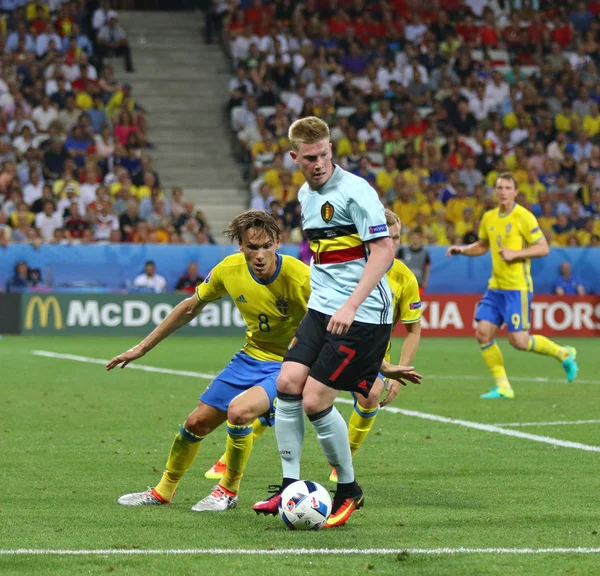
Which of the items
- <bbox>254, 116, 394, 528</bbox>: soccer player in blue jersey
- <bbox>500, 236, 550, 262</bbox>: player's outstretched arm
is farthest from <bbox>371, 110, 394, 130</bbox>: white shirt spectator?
<bbox>254, 116, 394, 528</bbox>: soccer player in blue jersey

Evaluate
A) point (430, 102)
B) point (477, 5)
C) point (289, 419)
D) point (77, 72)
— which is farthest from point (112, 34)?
point (289, 419)

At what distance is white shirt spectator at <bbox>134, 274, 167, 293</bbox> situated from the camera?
2184 cm

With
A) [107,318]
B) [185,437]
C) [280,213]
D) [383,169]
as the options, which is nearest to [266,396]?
[185,437]

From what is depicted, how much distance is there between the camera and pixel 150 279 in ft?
71.8

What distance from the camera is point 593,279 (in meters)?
23.4

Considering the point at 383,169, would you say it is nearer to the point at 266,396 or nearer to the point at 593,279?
the point at 593,279

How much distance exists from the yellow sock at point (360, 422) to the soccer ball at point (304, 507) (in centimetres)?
183

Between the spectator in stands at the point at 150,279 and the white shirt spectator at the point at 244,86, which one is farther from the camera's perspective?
the white shirt spectator at the point at 244,86

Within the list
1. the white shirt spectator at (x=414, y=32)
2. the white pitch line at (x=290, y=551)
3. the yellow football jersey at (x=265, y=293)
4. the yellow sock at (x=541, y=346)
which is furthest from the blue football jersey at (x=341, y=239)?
the white shirt spectator at (x=414, y=32)

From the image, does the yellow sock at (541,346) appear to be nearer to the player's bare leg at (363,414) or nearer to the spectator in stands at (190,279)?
the player's bare leg at (363,414)

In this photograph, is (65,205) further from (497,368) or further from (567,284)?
(497,368)

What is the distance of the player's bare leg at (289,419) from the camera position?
19.6ft

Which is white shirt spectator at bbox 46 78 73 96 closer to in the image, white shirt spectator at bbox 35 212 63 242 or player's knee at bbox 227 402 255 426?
white shirt spectator at bbox 35 212 63 242

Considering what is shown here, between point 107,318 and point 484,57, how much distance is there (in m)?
13.0
